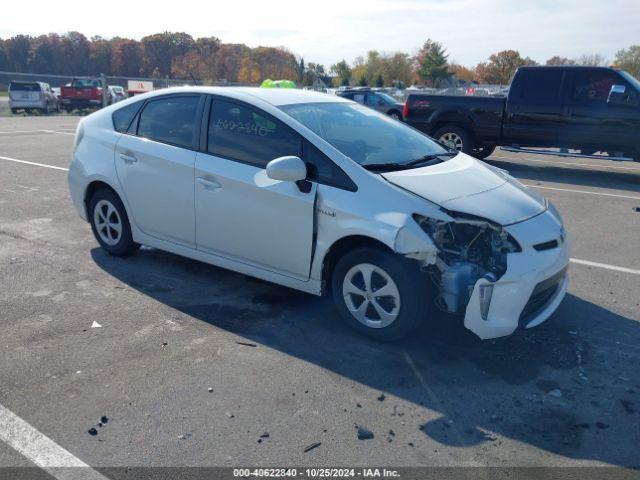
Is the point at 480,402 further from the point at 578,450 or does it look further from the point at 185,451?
the point at 185,451

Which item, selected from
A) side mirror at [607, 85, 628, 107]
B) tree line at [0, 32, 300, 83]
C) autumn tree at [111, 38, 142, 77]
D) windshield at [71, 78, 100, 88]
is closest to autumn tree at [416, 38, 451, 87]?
tree line at [0, 32, 300, 83]

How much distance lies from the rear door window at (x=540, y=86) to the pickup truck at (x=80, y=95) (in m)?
24.1

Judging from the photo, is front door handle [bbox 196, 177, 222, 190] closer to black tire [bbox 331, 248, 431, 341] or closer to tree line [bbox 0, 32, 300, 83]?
black tire [bbox 331, 248, 431, 341]

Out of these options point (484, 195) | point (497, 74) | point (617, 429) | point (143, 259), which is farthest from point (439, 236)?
point (497, 74)

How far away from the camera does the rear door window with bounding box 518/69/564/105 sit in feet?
38.2

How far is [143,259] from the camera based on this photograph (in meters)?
6.01

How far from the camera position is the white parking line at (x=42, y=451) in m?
2.87

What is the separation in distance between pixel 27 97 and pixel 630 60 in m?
50.3

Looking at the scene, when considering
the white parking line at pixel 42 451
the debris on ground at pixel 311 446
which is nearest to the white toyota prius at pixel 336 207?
the debris on ground at pixel 311 446

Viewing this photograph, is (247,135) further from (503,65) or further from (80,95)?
(503,65)

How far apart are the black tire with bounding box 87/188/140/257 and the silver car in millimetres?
25680

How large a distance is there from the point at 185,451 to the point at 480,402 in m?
1.71

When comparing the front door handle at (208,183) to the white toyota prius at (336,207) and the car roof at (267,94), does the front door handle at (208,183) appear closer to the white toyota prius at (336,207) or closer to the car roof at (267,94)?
the white toyota prius at (336,207)

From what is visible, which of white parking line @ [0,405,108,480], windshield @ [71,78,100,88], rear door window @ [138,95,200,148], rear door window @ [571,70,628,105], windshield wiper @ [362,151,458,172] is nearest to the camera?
white parking line @ [0,405,108,480]
